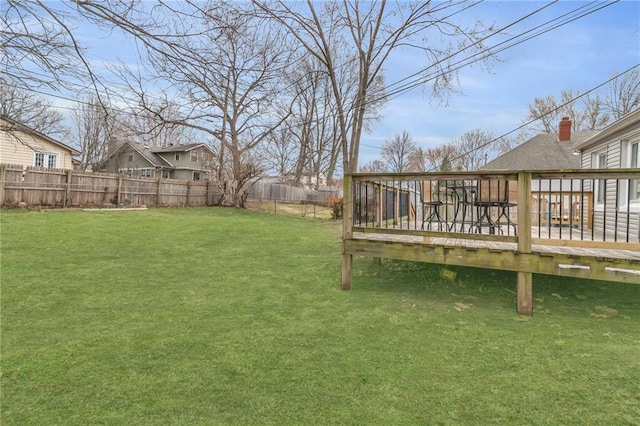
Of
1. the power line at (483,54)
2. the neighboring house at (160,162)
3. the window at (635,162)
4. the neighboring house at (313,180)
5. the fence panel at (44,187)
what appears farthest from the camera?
the neighboring house at (313,180)

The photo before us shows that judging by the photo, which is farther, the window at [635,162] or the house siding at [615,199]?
the window at [635,162]

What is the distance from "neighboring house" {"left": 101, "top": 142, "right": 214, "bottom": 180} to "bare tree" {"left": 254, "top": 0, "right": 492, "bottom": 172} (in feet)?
53.1

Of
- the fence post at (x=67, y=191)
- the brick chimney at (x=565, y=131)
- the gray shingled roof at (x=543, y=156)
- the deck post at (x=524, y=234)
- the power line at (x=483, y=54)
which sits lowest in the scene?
the deck post at (x=524, y=234)

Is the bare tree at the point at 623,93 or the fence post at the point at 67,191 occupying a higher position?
the bare tree at the point at 623,93

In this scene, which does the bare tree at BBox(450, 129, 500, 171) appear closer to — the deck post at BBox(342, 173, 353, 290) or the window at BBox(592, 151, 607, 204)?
the window at BBox(592, 151, 607, 204)

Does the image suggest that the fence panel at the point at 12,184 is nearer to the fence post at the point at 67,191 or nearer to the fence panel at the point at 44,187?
the fence panel at the point at 44,187

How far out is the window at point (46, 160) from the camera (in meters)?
17.6

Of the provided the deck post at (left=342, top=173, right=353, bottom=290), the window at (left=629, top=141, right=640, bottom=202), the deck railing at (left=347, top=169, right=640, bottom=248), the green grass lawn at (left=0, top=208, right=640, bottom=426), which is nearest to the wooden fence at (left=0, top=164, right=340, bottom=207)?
the green grass lawn at (left=0, top=208, right=640, bottom=426)

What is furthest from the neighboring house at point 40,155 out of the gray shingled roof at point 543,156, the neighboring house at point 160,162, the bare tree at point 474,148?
the bare tree at point 474,148

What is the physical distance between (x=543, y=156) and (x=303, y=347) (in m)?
Result: 17.8

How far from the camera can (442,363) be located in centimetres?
265

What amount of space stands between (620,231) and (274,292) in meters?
6.79

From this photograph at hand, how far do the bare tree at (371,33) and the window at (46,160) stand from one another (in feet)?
45.8

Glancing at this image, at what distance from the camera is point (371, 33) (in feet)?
53.0
